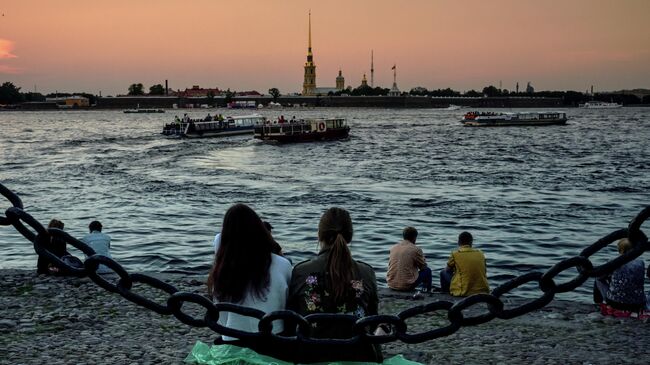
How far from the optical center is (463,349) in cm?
622

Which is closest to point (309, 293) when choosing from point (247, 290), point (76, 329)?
point (247, 290)

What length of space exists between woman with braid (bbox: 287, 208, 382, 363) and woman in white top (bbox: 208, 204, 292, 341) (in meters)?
0.08

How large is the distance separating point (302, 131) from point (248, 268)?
52334 mm

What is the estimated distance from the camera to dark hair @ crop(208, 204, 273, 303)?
3477mm

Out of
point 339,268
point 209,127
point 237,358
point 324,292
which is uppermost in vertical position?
point 339,268

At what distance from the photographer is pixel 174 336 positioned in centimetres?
652

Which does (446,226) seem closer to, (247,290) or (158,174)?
(247,290)

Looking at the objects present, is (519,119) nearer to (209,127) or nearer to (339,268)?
(209,127)

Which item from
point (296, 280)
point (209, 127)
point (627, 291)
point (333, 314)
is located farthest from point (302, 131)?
point (333, 314)

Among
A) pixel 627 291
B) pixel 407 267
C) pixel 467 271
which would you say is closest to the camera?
pixel 627 291

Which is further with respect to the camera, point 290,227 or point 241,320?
point 290,227

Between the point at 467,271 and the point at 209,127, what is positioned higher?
the point at 209,127

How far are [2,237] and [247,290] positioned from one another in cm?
1305

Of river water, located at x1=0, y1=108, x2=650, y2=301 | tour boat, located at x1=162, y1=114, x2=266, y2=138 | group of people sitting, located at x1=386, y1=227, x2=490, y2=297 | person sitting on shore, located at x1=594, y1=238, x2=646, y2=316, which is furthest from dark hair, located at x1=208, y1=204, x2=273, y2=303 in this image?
tour boat, located at x1=162, y1=114, x2=266, y2=138
